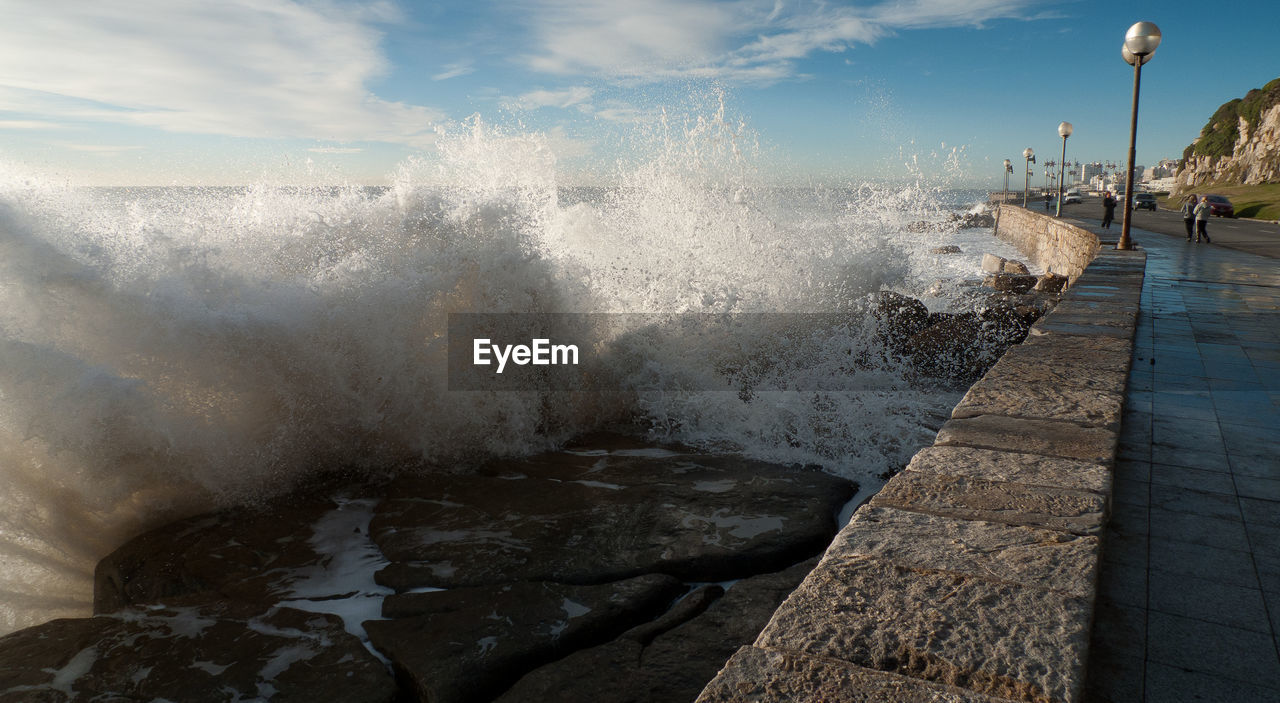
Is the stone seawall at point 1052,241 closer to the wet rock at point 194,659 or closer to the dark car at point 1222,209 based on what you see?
the dark car at point 1222,209

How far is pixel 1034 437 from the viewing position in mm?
2955

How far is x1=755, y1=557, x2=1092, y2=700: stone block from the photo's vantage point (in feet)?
5.06

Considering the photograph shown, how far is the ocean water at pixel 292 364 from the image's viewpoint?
3.96 metres

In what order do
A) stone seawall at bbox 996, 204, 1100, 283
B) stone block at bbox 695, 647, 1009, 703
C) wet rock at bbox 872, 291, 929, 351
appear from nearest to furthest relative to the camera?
stone block at bbox 695, 647, 1009, 703, wet rock at bbox 872, 291, 929, 351, stone seawall at bbox 996, 204, 1100, 283

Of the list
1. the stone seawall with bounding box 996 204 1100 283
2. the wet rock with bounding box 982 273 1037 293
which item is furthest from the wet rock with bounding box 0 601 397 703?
the wet rock with bounding box 982 273 1037 293

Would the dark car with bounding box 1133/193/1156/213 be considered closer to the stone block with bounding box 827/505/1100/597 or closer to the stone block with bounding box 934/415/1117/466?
the stone block with bounding box 934/415/1117/466

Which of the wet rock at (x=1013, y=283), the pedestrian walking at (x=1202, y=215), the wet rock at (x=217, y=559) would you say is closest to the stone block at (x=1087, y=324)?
the wet rock at (x=217, y=559)

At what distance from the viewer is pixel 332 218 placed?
608cm

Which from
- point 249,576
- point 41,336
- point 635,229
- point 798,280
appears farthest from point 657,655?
point 635,229

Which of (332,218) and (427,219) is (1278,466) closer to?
(427,219)

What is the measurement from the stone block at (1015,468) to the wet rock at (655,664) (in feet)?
3.00

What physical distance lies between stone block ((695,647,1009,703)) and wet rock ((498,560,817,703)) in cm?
94

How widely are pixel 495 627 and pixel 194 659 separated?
114cm

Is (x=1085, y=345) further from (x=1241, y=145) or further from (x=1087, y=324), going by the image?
(x=1241, y=145)
